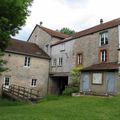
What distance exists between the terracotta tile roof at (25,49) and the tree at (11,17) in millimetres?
14650

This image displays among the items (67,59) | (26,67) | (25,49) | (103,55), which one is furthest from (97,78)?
(25,49)

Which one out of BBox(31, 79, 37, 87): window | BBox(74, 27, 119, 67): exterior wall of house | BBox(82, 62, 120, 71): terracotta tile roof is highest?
BBox(74, 27, 119, 67): exterior wall of house

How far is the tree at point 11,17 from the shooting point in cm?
1704

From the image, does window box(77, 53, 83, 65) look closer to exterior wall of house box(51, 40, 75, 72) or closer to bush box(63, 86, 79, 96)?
exterior wall of house box(51, 40, 75, 72)

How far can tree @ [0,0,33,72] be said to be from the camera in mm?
17039

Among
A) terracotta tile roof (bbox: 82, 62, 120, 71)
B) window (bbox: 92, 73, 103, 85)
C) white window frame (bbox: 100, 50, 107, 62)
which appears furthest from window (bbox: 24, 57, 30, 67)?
window (bbox: 92, 73, 103, 85)

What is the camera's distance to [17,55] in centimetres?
3372

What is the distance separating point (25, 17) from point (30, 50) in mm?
18037

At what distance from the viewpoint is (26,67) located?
34656mm

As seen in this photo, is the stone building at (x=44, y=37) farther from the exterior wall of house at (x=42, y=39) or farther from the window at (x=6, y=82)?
the window at (x=6, y=82)

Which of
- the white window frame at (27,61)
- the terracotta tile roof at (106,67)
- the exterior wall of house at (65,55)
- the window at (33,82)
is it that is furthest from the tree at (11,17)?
the window at (33,82)

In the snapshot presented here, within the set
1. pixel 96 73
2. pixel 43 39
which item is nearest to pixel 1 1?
pixel 96 73

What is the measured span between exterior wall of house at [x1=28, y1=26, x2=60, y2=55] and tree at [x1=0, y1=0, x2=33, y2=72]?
65.4 ft

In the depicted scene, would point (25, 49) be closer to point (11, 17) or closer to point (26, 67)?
point (26, 67)
